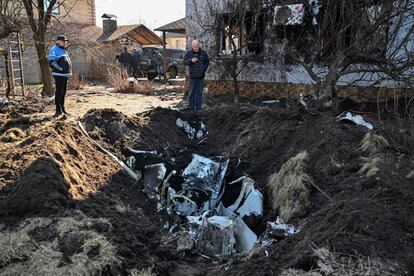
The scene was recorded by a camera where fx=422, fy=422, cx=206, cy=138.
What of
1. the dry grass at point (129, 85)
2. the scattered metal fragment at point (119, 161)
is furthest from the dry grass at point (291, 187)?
the dry grass at point (129, 85)

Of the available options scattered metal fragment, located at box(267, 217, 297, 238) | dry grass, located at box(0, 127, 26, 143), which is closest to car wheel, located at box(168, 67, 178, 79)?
dry grass, located at box(0, 127, 26, 143)

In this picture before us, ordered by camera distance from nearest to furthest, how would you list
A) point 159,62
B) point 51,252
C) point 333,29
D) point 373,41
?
1. point 51,252
2. point 373,41
3. point 333,29
4. point 159,62

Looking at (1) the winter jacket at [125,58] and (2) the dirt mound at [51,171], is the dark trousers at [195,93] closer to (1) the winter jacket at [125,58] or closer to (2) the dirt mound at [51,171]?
(2) the dirt mound at [51,171]

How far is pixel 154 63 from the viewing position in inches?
893

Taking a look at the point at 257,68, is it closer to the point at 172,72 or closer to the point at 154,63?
the point at 154,63

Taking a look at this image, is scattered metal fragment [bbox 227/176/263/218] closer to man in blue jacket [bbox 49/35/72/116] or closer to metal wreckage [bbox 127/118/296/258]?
metal wreckage [bbox 127/118/296/258]

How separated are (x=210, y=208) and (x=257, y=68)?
836cm

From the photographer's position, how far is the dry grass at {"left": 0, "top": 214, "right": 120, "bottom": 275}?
3.38m

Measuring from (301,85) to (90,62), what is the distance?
679 inches

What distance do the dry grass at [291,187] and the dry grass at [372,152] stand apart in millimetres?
709

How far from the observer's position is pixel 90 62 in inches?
1040

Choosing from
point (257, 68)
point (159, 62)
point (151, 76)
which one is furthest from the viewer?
point (151, 76)

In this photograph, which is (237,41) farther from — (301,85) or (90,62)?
(90,62)

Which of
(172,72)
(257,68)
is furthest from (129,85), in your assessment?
(172,72)
